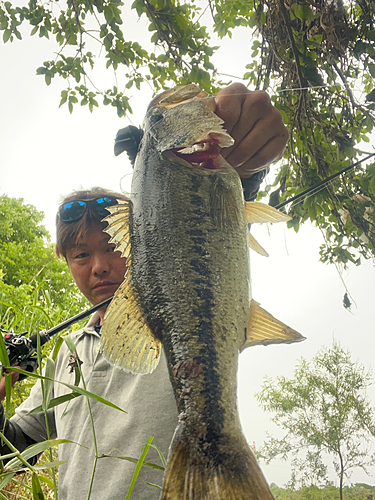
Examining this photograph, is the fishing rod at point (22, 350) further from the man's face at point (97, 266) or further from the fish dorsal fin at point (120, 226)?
the fish dorsal fin at point (120, 226)

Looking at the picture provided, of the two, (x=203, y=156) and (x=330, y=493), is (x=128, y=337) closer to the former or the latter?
(x=203, y=156)

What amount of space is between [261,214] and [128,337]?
2.02 feet

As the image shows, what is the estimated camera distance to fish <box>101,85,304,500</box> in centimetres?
75

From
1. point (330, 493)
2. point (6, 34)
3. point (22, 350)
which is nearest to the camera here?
point (22, 350)

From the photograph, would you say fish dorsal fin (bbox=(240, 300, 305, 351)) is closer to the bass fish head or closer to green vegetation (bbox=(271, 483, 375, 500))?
the bass fish head

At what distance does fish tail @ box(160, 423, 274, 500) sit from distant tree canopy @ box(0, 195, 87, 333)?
16.8 feet

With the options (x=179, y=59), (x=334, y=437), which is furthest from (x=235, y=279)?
(x=334, y=437)

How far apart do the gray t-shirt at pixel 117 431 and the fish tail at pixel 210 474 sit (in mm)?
849

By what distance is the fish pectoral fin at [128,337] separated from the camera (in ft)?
3.10

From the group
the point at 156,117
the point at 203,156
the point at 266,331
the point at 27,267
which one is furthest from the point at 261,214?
the point at 27,267

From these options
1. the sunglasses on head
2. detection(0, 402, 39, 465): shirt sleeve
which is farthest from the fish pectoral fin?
detection(0, 402, 39, 465): shirt sleeve

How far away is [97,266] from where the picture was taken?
216 centimetres

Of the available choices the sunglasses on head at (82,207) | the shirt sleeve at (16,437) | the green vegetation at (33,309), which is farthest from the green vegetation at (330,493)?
the sunglasses on head at (82,207)

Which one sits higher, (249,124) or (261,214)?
(249,124)
